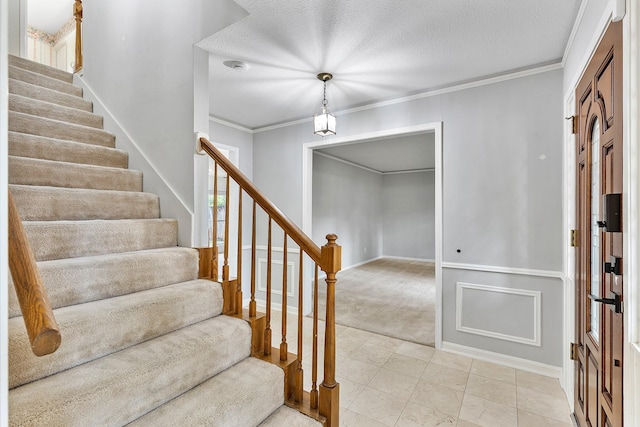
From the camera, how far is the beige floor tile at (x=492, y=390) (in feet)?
7.21

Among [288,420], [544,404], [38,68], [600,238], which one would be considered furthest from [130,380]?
[38,68]

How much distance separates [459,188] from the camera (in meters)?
2.88

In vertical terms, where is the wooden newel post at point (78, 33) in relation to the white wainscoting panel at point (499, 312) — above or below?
above

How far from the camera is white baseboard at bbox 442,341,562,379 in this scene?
8.20 ft

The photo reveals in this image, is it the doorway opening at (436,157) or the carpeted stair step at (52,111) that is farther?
the doorway opening at (436,157)

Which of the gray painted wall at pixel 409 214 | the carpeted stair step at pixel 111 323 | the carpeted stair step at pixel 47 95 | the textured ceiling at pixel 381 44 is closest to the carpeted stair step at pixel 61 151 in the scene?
the carpeted stair step at pixel 47 95

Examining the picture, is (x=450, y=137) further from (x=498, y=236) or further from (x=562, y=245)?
(x=562, y=245)

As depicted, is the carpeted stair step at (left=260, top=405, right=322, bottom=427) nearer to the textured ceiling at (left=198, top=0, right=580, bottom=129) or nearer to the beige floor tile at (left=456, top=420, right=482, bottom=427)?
the beige floor tile at (left=456, top=420, right=482, bottom=427)

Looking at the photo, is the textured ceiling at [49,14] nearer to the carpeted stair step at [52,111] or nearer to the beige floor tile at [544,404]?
the carpeted stair step at [52,111]

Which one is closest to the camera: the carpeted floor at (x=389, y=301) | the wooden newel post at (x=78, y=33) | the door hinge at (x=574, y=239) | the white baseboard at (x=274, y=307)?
the door hinge at (x=574, y=239)

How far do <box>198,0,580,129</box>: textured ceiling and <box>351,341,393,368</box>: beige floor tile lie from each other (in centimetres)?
258

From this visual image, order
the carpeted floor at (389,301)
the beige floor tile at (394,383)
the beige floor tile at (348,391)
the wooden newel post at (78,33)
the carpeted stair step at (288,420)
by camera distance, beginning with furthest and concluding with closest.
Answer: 1. the carpeted floor at (389,301)
2. the wooden newel post at (78,33)
3. the beige floor tile at (394,383)
4. the beige floor tile at (348,391)
5. the carpeted stair step at (288,420)

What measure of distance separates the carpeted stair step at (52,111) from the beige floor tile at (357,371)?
306cm

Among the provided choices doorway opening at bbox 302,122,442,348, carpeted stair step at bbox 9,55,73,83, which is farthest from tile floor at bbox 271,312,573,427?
carpeted stair step at bbox 9,55,73,83
